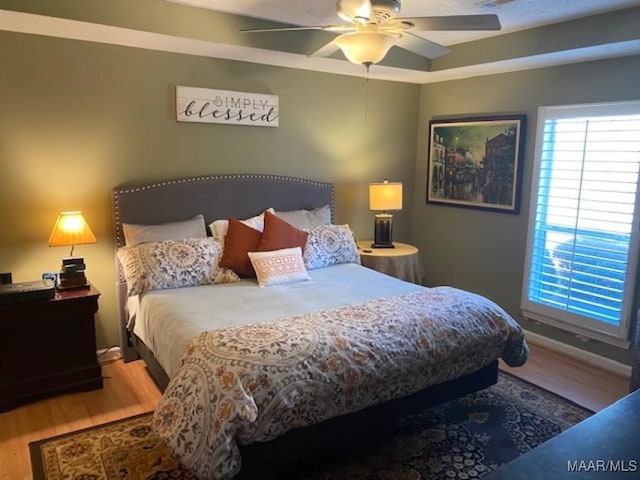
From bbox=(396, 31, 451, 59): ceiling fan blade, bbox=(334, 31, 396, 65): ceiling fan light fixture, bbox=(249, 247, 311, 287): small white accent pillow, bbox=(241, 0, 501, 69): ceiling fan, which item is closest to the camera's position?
bbox=(241, 0, 501, 69): ceiling fan

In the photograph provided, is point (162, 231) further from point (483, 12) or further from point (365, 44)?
point (483, 12)

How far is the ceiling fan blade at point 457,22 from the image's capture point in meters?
2.25

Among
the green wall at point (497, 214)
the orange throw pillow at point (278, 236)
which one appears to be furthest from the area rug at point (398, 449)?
the orange throw pillow at point (278, 236)

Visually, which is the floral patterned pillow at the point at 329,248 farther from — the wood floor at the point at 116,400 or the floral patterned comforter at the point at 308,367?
the wood floor at the point at 116,400

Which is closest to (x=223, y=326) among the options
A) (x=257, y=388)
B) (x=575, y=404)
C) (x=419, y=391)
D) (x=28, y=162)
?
(x=257, y=388)

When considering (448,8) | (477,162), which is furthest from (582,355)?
(448,8)

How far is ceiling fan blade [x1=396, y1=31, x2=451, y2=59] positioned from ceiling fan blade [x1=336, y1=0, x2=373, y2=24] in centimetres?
37

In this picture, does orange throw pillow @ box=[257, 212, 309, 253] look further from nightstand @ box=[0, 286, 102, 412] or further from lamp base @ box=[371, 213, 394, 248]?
nightstand @ box=[0, 286, 102, 412]

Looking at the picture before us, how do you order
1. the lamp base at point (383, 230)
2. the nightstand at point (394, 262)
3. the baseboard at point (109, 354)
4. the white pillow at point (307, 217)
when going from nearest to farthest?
the baseboard at point (109, 354) < the white pillow at point (307, 217) < the nightstand at point (394, 262) < the lamp base at point (383, 230)

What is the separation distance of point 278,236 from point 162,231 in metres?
0.85

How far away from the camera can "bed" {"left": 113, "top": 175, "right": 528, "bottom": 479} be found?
6.60 feet

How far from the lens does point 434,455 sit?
251 centimetres

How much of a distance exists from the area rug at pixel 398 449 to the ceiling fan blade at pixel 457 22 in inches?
85.2

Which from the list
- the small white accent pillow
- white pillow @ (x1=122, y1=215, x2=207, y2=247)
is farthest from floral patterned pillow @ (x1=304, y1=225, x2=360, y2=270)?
white pillow @ (x1=122, y1=215, x2=207, y2=247)
